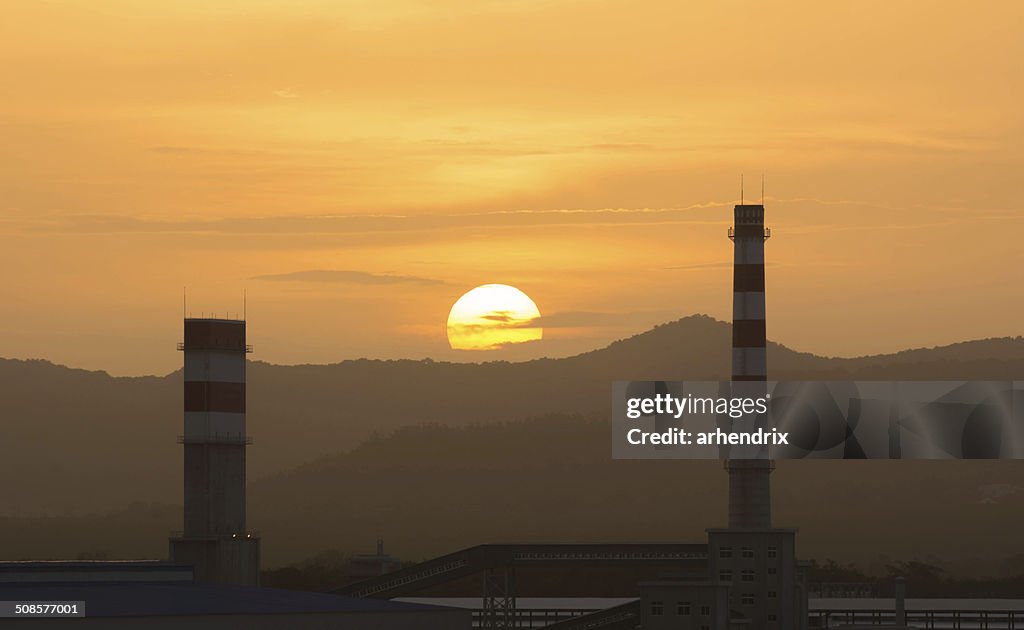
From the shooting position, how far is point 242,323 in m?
101

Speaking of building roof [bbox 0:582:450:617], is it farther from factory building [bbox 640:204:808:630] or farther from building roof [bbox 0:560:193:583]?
factory building [bbox 640:204:808:630]

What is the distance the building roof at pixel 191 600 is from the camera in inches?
2307

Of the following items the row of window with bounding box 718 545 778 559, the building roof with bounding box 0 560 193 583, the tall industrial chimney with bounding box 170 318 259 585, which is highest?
the tall industrial chimney with bounding box 170 318 259 585

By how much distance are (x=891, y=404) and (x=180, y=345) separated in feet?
130

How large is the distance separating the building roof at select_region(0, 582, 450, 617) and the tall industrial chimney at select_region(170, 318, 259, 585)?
3084 cm

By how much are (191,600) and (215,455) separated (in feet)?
126

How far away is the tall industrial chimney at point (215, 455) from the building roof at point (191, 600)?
101ft

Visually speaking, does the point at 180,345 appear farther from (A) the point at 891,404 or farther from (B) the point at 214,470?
(A) the point at 891,404

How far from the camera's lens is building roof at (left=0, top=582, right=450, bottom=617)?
58.6 m

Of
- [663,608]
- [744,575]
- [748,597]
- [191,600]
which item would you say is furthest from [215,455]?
[191,600]

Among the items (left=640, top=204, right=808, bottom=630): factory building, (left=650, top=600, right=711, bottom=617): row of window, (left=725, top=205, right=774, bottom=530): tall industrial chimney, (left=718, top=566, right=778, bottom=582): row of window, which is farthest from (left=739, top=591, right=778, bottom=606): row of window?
(left=650, top=600, right=711, bottom=617): row of window

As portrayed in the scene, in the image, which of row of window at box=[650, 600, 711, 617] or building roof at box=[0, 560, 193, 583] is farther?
row of window at box=[650, 600, 711, 617]

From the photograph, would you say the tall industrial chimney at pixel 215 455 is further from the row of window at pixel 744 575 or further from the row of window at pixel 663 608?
the row of window at pixel 663 608

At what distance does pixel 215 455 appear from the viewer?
99.0m
